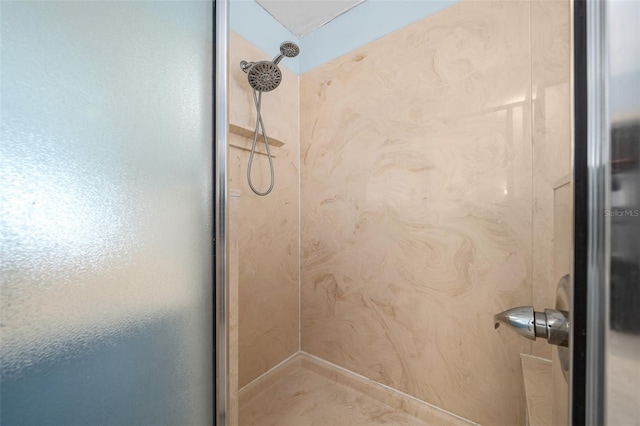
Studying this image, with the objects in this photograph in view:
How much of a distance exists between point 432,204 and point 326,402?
1.11 meters

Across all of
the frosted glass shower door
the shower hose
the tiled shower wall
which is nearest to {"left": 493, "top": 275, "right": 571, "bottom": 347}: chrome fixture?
the tiled shower wall

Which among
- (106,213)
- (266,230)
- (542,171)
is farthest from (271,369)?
(542,171)

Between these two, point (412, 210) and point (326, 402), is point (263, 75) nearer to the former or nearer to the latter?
point (412, 210)

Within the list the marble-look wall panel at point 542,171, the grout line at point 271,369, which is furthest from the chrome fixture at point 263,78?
the grout line at point 271,369

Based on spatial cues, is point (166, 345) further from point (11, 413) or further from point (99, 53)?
point (99, 53)

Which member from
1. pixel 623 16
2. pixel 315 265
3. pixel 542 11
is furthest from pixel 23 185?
pixel 542 11

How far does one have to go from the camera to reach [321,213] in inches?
57.4

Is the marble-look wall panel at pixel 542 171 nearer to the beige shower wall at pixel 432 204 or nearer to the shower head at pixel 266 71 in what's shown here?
the beige shower wall at pixel 432 204

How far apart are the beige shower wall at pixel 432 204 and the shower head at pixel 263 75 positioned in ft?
1.20

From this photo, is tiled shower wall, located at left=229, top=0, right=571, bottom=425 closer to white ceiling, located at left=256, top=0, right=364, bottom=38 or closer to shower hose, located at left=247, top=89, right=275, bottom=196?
shower hose, located at left=247, top=89, right=275, bottom=196

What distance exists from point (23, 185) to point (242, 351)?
111 centimetres

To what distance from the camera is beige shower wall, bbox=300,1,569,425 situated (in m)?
0.94

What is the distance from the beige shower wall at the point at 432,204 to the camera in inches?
36.9

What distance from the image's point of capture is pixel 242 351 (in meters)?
1.21
